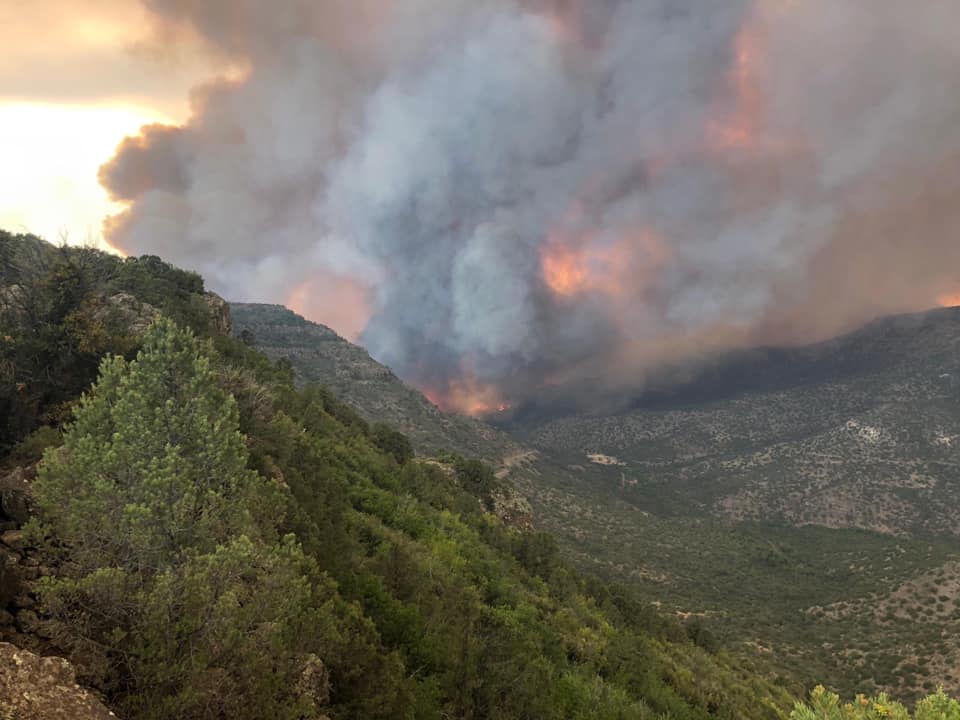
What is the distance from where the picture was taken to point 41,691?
21.5ft

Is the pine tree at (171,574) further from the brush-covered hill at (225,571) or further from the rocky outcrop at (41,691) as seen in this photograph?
the rocky outcrop at (41,691)

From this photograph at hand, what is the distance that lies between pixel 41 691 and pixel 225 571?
8.39 ft

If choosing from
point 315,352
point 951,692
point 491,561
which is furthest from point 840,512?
point 315,352

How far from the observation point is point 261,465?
1788 centimetres

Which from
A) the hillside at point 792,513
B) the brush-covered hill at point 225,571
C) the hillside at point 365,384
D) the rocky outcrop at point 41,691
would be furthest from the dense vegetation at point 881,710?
the hillside at point 365,384

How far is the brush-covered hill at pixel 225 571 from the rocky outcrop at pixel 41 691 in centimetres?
16

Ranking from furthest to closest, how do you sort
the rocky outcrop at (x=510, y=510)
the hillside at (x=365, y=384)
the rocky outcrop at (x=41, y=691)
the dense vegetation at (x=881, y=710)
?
the hillside at (x=365, y=384) → the rocky outcrop at (x=510, y=510) → the dense vegetation at (x=881, y=710) → the rocky outcrop at (x=41, y=691)

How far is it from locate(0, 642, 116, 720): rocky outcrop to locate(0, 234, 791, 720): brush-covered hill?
162 mm

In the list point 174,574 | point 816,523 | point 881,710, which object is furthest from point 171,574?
point 816,523

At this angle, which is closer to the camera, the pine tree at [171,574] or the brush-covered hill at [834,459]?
the pine tree at [171,574]

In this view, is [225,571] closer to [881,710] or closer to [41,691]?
[41,691]

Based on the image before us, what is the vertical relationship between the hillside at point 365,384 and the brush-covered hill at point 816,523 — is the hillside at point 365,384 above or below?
above

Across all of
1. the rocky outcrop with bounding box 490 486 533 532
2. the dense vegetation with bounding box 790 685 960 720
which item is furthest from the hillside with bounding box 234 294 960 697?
the dense vegetation with bounding box 790 685 960 720

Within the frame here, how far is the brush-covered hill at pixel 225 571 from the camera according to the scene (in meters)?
7.90
